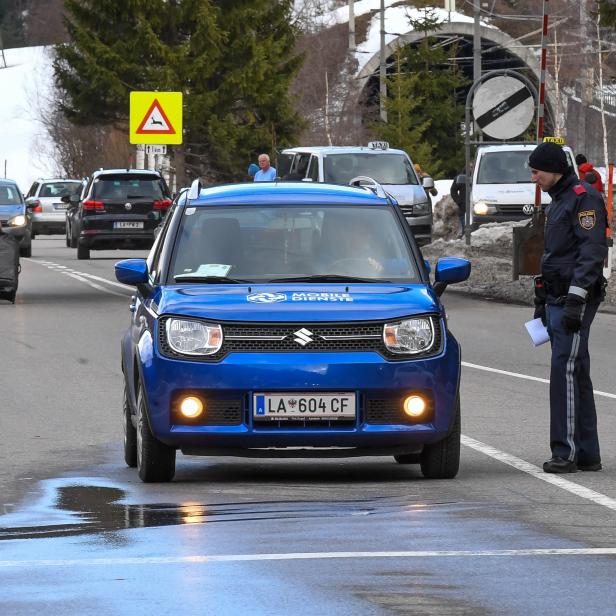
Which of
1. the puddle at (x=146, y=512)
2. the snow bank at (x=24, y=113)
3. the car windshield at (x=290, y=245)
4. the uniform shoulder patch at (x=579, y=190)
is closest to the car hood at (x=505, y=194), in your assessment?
the car windshield at (x=290, y=245)

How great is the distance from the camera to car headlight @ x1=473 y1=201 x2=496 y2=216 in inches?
1522

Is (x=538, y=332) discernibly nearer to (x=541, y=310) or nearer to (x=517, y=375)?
(x=541, y=310)

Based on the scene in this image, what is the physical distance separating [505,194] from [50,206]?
91.5 ft

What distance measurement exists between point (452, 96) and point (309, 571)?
7692 cm

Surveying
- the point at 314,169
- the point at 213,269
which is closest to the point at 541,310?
the point at 213,269

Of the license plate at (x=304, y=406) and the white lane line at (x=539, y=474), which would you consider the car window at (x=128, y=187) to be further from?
the license plate at (x=304, y=406)

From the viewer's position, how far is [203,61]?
203 feet

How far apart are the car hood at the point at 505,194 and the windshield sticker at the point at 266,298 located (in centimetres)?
2888

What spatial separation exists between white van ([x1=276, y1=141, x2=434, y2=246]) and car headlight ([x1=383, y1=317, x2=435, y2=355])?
24.1 m

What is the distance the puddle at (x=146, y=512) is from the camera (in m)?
8.61

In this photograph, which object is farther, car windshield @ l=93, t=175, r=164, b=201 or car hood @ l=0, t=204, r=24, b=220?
car windshield @ l=93, t=175, r=164, b=201

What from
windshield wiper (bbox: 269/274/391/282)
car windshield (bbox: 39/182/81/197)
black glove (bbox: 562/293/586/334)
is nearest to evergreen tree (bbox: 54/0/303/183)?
car windshield (bbox: 39/182/81/197)

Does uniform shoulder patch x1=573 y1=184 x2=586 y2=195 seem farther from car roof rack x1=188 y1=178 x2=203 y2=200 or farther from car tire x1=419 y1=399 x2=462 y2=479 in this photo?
car roof rack x1=188 y1=178 x2=203 y2=200

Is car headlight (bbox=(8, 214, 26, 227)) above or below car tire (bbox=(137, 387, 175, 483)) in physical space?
below
